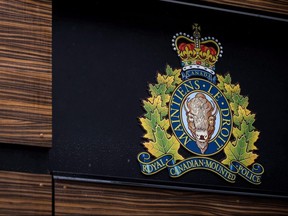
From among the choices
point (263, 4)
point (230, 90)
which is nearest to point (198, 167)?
point (230, 90)

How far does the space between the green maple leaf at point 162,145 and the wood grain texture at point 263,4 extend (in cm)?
118

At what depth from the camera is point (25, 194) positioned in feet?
26.1

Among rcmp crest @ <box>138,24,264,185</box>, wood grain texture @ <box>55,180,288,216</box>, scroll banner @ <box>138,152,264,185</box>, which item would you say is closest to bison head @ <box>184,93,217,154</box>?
rcmp crest @ <box>138,24,264,185</box>

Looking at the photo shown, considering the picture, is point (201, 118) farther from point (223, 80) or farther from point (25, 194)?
point (25, 194)

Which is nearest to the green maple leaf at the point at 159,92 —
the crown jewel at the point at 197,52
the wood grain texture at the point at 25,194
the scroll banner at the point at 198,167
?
the crown jewel at the point at 197,52

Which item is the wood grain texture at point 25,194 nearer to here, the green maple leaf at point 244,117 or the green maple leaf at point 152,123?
the green maple leaf at point 152,123

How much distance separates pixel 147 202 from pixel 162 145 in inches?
23.5

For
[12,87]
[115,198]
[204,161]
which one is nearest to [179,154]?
[204,161]

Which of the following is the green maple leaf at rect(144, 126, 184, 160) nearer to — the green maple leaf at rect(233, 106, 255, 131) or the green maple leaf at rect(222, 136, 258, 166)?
the green maple leaf at rect(222, 136, 258, 166)

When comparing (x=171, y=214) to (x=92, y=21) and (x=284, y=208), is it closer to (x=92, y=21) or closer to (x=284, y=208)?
(x=284, y=208)

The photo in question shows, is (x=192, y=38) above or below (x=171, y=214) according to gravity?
above

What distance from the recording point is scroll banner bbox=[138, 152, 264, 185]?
870 centimetres

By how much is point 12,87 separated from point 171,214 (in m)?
1.50

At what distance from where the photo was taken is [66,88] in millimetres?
8648
